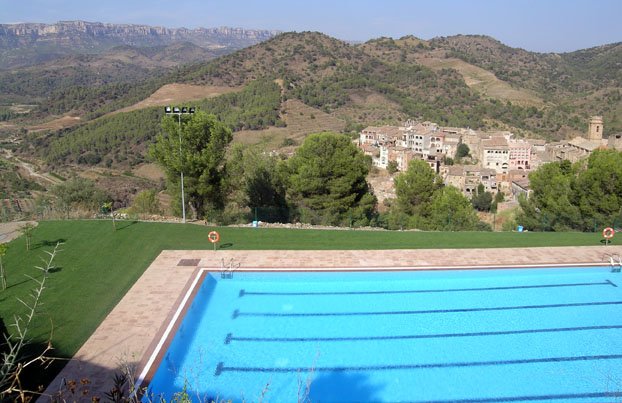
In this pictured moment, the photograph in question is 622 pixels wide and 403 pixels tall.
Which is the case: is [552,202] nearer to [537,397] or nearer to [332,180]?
[332,180]

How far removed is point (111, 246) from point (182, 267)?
2.43m

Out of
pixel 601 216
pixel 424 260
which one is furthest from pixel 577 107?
pixel 424 260

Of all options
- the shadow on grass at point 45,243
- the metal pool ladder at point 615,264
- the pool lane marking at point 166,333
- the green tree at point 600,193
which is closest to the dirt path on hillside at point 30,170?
the shadow on grass at point 45,243

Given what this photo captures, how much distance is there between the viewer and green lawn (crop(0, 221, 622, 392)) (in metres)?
8.63

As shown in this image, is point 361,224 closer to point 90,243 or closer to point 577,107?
point 90,243

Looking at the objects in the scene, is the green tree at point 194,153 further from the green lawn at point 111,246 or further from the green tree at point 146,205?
the green tree at point 146,205

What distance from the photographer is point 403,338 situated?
8.63 m

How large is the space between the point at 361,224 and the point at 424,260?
477 cm

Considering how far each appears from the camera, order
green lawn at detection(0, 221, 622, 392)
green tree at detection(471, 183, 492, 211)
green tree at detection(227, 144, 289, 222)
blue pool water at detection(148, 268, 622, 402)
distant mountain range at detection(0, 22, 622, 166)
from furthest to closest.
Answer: distant mountain range at detection(0, 22, 622, 166) → green tree at detection(471, 183, 492, 211) → green tree at detection(227, 144, 289, 222) → green lawn at detection(0, 221, 622, 392) → blue pool water at detection(148, 268, 622, 402)

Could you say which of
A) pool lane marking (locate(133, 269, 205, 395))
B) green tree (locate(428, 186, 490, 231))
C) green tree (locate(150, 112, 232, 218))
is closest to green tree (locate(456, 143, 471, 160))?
green tree (locate(428, 186, 490, 231))

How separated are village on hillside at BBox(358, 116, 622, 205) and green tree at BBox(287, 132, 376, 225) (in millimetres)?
23412

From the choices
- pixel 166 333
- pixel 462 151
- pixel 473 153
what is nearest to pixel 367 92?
pixel 462 151

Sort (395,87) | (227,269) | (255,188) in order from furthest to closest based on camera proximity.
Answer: (395,87) < (255,188) < (227,269)

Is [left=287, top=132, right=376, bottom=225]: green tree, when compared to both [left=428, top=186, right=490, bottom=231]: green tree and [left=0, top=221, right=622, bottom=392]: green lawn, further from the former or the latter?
[left=0, top=221, right=622, bottom=392]: green lawn
